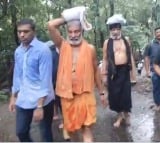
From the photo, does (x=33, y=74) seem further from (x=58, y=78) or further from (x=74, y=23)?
(x=74, y=23)

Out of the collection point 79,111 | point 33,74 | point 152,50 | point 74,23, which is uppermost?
point 74,23

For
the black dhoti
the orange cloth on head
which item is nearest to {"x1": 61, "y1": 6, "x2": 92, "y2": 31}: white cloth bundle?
the orange cloth on head

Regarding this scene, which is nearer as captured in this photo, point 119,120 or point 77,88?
point 77,88

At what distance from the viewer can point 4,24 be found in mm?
13797

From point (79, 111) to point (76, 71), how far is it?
0.48m

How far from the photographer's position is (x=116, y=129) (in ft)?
22.2

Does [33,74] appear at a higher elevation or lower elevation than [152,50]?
higher

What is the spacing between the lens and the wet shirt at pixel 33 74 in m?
4.54

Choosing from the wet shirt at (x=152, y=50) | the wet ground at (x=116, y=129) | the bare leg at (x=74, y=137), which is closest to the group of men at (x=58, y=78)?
the bare leg at (x=74, y=137)

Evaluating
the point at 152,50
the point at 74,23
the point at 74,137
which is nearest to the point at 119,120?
the point at 74,137

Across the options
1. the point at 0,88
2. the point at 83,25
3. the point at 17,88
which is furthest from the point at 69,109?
the point at 0,88

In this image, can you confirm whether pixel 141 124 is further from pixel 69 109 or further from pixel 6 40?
pixel 6 40

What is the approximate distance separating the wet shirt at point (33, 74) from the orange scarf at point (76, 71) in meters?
0.21

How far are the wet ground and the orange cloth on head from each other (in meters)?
1.32
